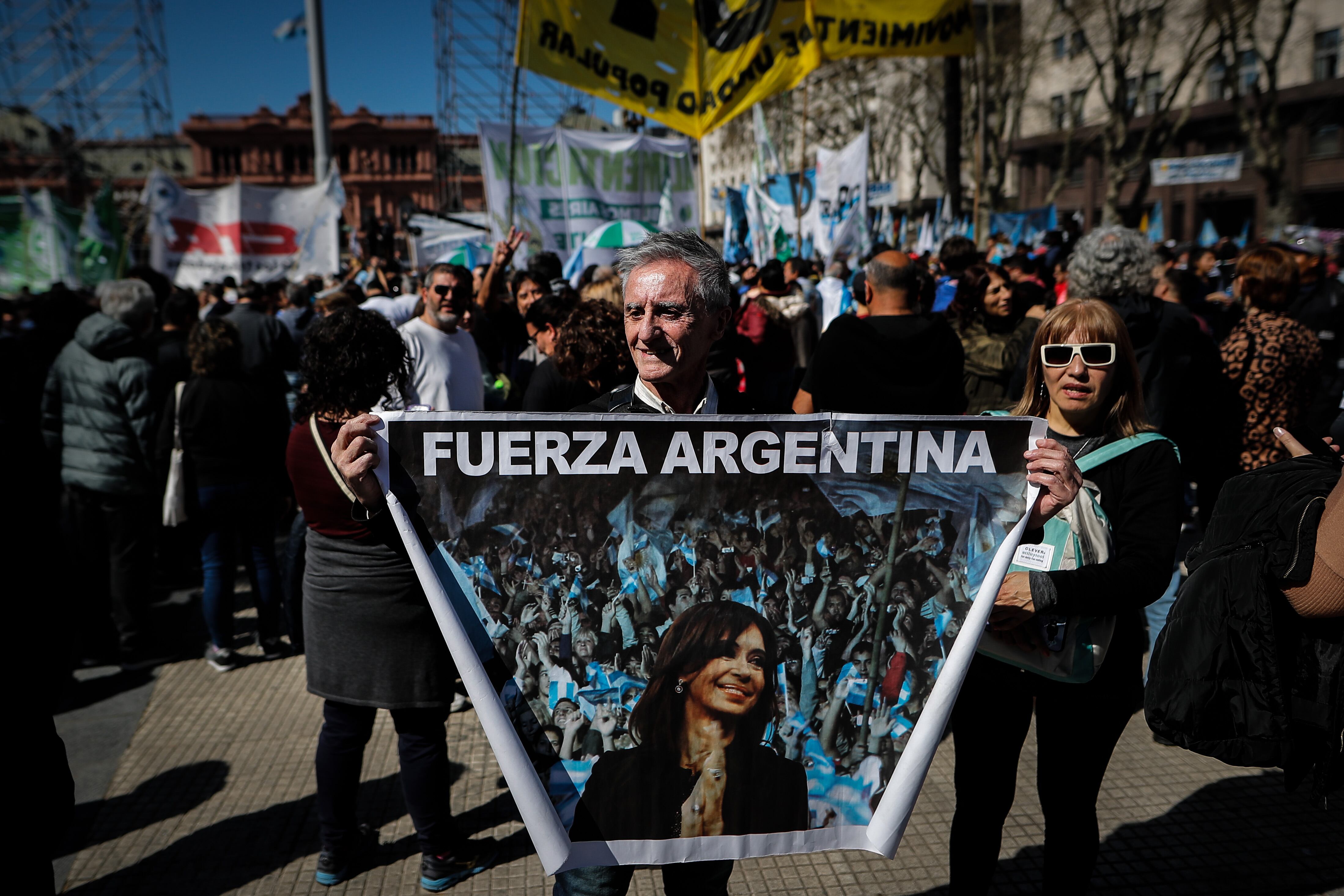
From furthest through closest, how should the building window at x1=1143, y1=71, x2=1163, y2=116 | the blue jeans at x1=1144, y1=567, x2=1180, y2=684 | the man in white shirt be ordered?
the building window at x1=1143, y1=71, x2=1163, y2=116
the man in white shirt
the blue jeans at x1=1144, y1=567, x2=1180, y2=684

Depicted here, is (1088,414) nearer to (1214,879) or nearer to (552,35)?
(1214,879)

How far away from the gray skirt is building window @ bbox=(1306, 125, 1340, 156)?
39414mm

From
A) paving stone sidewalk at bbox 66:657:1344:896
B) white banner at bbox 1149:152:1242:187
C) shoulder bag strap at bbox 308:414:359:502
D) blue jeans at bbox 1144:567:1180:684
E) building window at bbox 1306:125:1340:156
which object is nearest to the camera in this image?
shoulder bag strap at bbox 308:414:359:502

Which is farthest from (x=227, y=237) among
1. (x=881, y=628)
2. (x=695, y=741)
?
(x=881, y=628)

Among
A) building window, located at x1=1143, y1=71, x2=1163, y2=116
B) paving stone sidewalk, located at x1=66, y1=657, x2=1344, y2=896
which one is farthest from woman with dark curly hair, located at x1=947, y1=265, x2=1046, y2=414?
building window, located at x1=1143, y1=71, x2=1163, y2=116

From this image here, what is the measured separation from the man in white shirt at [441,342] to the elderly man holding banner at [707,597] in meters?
2.63

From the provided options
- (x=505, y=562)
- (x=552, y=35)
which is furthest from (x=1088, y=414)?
(x=552, y=35)

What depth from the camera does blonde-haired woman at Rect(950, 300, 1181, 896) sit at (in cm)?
221

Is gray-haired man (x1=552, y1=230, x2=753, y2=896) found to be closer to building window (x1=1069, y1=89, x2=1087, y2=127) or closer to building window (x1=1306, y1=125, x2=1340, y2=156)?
building window (x1=1069, y1=89, x2=1087, y2=127)

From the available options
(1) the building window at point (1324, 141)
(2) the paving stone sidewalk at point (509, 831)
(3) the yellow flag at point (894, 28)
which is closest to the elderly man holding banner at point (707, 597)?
(2) the paving stone sidewalk at point (509, 831)

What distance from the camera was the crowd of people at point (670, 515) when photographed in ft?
5.93

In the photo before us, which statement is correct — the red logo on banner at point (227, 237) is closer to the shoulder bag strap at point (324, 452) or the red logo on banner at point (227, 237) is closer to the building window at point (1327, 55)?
the shoulder bag strap at point (324, 452)

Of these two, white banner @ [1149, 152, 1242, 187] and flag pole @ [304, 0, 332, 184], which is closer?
flag pole @ [304, 0, 332, 184]

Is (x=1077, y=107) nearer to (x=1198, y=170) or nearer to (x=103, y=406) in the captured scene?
(x=1198, y=170)
